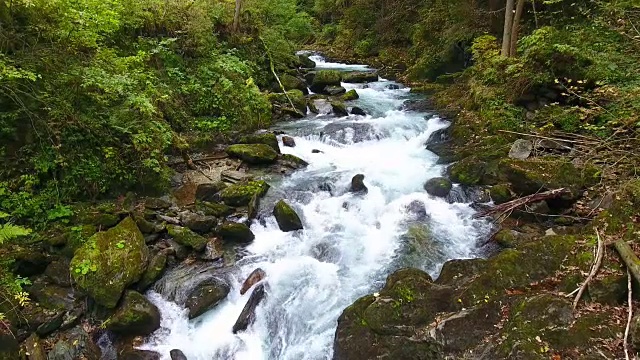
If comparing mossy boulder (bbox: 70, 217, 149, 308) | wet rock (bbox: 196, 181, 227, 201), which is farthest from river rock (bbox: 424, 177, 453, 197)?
mossy boulder (bbox: 70, 217, 149, 308)

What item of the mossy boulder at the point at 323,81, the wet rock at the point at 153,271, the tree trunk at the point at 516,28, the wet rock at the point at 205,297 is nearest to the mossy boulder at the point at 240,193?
the wet rock at the point at 153,271

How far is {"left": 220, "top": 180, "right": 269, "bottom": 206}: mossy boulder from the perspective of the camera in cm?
868

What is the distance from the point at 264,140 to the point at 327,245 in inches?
173

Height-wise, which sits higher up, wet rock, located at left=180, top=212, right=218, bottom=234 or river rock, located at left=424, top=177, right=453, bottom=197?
wet rock, located at left=180, top=212, right=218, bottom=234

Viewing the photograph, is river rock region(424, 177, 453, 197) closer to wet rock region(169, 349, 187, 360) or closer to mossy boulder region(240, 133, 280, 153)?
mossy boulder region(240, 133, 280, 153)

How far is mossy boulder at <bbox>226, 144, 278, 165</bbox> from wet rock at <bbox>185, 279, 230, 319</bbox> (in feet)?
14.2

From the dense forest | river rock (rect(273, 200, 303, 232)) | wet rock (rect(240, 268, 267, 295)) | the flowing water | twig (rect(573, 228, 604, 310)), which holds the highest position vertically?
the dense forest

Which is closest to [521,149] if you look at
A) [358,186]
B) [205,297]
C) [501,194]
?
[501,194]

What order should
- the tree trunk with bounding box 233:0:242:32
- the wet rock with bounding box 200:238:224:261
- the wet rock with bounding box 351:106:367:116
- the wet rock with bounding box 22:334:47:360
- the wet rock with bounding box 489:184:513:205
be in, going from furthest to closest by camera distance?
1. the tree trunk with bounding box 233:0:242:32
2. the wet rock with bounding box 351:106:367:116
3. the wet rock with bounding box 489:184:513:205
4. the wet rock with bounding box 200:238:224:261
5. the wet rock with bounding box 22:334:47:360

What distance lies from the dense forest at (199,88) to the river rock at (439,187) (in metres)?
0.51

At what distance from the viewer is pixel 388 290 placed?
5.85 metres

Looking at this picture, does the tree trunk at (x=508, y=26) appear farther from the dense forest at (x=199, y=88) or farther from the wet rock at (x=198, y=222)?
the wet rock at (x=198, y=222)

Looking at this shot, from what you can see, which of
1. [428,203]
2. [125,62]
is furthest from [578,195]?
[125,62]

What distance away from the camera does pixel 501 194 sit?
27.6 ft
